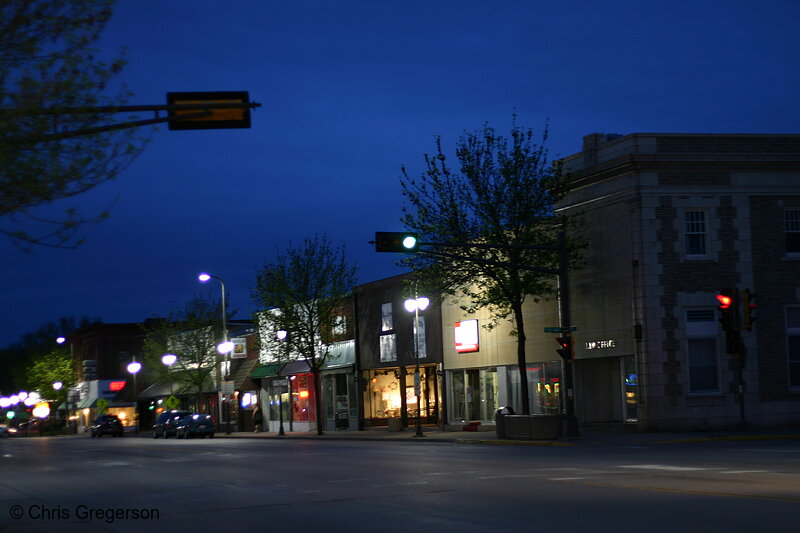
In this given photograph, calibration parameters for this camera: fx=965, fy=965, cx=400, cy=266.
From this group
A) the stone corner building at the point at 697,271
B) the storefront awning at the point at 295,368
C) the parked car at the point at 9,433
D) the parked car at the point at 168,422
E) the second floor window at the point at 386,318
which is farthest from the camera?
the parked car at the point at 9,433

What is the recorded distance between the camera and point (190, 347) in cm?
7275

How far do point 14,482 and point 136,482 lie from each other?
12.7ft

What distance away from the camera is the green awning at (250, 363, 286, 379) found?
60175mm

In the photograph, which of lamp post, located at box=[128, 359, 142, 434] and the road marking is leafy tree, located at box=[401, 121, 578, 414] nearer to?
the road marking

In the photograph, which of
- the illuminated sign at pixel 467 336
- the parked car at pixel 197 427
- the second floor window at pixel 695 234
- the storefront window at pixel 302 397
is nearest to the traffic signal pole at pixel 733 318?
the second floor window at pixel 695 234

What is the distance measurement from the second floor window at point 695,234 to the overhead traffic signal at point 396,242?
12741 mm

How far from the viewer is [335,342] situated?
189 ft

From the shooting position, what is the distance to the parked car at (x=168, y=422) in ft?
205

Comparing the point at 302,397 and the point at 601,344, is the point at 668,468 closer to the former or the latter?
the point at 601,344

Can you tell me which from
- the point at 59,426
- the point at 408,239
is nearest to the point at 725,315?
the point at 408,239

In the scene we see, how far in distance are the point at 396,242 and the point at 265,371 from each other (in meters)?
36.7

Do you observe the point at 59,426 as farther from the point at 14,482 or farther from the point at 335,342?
the point at 14,482

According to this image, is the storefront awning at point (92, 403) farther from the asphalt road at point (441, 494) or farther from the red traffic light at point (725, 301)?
the red traffic light at point (725, 301)

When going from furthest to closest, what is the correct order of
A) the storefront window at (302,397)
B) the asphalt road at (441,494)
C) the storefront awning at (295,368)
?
the storefront window at (302,397) → the storefront awning at (295,368) → the asphalt road at (441,494)
